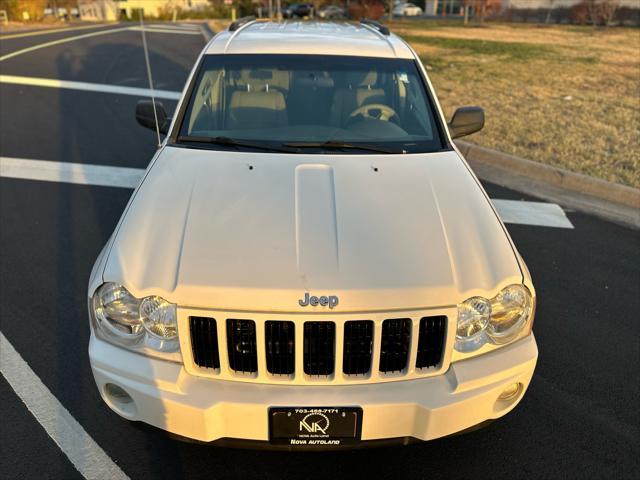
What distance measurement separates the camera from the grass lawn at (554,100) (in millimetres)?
7082

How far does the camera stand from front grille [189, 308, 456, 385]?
83.5 inches

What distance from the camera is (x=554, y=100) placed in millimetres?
10266

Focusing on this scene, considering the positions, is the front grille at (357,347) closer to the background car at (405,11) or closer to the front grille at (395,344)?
the front grille at (395,344)

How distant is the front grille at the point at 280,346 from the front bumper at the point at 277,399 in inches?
3.2

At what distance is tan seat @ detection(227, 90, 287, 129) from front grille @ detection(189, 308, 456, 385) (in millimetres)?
1691

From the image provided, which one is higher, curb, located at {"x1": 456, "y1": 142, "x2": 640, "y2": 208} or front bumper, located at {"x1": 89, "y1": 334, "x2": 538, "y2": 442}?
front bumper, located at {"x1": 89, "y1": 334, "x2": 538, "y2": 442}

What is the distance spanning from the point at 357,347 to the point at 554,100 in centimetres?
974

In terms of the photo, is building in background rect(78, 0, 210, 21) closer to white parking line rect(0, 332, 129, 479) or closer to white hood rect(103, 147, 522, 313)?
white parking line rect(0, 332, 129, 479)

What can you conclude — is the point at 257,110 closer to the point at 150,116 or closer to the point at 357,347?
the point at 150,116

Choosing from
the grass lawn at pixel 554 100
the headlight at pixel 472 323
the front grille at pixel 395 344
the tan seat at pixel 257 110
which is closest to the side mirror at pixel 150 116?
the tan seat at pixel 257 110

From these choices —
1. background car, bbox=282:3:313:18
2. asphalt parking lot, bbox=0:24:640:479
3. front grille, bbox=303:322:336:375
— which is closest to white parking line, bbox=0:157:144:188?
asphalt parking lot, bbox=0:24:640:479

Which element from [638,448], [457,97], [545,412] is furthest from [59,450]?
[457,97]

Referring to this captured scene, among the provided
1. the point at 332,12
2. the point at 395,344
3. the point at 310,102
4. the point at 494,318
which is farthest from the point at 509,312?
the point at 332,12

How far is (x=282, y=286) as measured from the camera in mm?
2141
